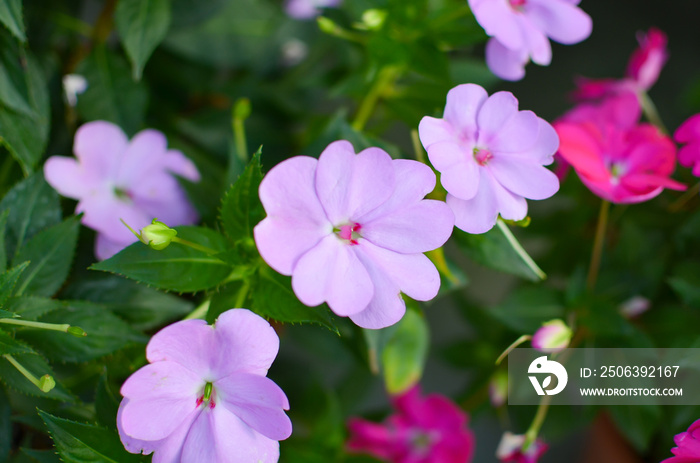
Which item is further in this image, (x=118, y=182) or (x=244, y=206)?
(x=118, y=182)

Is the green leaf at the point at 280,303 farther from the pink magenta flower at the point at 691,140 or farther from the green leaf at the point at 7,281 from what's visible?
the pink magenta flower at the point at 691,140

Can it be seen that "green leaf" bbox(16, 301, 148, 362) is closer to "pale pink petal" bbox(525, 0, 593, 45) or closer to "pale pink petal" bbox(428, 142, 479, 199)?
"pale pink petal" bbox(428, 142, 479, 199)

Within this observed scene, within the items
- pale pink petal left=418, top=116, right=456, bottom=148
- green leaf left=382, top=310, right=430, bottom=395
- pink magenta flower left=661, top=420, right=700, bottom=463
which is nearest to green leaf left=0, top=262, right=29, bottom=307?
pale pink petal left=418, top=116, right=456, bottom=148

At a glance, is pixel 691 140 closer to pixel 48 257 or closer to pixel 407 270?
pixel 407 270

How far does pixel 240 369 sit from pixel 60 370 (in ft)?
1.05

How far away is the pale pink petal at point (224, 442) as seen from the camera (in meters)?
0.41

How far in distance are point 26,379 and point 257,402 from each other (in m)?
0.21

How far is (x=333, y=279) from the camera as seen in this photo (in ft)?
1.30

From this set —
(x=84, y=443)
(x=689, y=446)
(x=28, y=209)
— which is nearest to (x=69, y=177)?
(x=28, y=209)

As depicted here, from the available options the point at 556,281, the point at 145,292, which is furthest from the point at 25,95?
the point at 556,281

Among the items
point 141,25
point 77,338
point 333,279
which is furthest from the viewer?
point 141,25

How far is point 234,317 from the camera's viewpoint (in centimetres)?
40

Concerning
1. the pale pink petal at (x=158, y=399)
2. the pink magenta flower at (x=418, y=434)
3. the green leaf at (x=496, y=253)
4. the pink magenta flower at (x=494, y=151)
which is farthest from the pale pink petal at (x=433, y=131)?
the pink magenta flower at (x=418, y=434)

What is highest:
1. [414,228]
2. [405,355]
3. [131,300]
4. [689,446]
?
[414,228]
